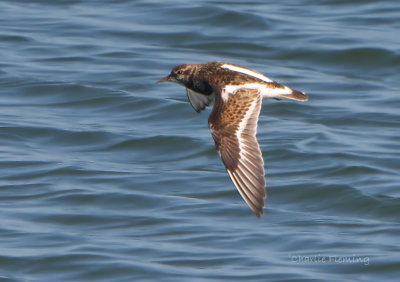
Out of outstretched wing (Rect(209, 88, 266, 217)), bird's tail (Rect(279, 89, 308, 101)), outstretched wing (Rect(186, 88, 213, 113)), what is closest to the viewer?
outstretched wing (Rect(209, 88, 266, 217))

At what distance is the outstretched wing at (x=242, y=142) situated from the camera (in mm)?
6195

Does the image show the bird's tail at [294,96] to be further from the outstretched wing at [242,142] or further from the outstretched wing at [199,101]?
the outstretched wing at [199,101]

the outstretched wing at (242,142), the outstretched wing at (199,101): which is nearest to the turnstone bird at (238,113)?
the outstretched wing at (242,142)

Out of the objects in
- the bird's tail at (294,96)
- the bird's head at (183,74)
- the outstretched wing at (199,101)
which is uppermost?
the bird's head at (183,74)

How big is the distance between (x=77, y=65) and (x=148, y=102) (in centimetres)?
161

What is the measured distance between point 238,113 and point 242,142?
0.85ft

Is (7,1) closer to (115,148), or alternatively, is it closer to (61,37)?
(61,37)

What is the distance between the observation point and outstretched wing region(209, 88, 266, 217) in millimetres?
6195

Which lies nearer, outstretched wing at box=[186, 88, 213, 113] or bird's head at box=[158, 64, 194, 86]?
bird's head at box=[158, 64, 194, 86]

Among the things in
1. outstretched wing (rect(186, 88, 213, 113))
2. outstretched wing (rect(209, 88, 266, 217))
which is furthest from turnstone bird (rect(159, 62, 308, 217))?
outstretched wing (rect(186, 88, 213, 113))

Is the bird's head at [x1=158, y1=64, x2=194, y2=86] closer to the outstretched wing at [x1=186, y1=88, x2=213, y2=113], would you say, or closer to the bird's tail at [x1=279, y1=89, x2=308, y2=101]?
the outstretched wing at [x1=186, y1=88, x2=213, y2=113]

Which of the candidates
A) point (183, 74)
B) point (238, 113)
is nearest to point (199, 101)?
point (183, 74)

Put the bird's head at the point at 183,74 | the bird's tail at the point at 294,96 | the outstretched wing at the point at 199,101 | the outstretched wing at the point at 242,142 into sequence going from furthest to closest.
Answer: the outstretched wing at the point at 199,101
the bird's head at the point at 183,74
the bird's tail at the point at 294,96
the outstretched wing at the point at 242,142

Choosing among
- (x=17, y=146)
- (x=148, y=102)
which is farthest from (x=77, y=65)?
(x=17, y=146)
